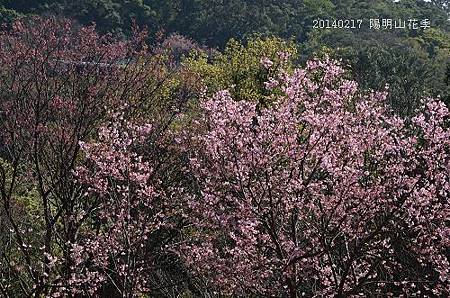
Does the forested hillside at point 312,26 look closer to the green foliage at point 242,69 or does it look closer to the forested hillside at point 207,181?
the green foliage at point 242,69

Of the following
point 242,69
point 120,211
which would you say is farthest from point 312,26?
point 120,211

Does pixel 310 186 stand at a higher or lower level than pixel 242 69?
higher

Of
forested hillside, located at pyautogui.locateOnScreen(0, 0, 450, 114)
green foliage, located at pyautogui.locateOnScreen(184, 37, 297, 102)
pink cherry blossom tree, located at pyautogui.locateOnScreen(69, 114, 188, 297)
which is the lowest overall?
forested hillside, located at pyautogui.locateOnScreen(0, 0, 450, 114)

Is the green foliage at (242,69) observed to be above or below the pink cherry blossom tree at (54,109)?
below

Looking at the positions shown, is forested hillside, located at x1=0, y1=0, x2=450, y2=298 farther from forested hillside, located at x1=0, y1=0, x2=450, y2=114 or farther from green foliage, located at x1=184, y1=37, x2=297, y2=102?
forested hillside, located at x1=0, y1=0, x2=450, y2=114

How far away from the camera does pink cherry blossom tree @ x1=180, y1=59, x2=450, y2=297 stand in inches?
249

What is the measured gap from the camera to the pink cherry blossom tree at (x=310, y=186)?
633 centimetres

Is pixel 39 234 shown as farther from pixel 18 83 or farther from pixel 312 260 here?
pixel 312 260

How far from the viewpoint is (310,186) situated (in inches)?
250

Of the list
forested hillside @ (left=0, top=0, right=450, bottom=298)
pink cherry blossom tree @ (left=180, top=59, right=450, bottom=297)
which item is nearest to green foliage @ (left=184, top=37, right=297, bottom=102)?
forested hillside @ (left=0, top=0, right=450, bottom=298)

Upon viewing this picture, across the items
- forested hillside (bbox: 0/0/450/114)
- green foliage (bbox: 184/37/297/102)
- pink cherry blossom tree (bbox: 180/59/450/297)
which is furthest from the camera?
forested hillside (bbox: 0/0/450/114)

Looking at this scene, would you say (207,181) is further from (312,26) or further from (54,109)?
(312,26)

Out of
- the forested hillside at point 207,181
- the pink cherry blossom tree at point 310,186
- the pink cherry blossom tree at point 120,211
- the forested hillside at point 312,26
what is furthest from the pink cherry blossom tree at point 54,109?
the forested hillside at point 312,26

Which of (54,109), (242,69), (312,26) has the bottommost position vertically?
(312,26)
